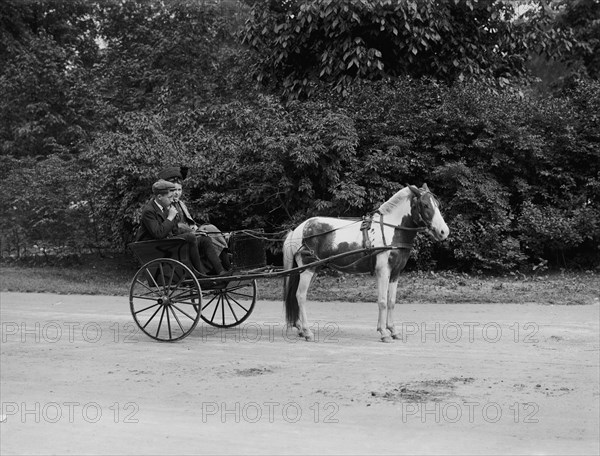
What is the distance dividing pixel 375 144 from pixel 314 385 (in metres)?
9.91

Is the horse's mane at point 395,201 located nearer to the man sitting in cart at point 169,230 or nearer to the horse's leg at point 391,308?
the horse's leg at point 391,308

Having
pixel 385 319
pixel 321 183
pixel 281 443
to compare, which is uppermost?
pixel 321 183

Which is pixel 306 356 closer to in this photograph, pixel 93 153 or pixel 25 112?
pixel 93 153

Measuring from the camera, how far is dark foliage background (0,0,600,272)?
15.7 m

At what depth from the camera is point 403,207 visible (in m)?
9.58

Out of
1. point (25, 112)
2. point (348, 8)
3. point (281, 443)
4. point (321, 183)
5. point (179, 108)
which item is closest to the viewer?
point (281, 443)

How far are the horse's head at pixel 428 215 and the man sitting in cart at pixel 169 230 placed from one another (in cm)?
266

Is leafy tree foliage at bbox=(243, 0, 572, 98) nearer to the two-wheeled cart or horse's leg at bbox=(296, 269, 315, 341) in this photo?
the two-wheeled cart

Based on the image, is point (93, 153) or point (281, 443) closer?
point (281, 443)

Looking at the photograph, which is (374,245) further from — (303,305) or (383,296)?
(303,305)

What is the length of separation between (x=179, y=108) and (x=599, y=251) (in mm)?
11997

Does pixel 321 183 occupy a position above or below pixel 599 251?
above

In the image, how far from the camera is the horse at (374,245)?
941cm

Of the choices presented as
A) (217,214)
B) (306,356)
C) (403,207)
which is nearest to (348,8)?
(217,214)
